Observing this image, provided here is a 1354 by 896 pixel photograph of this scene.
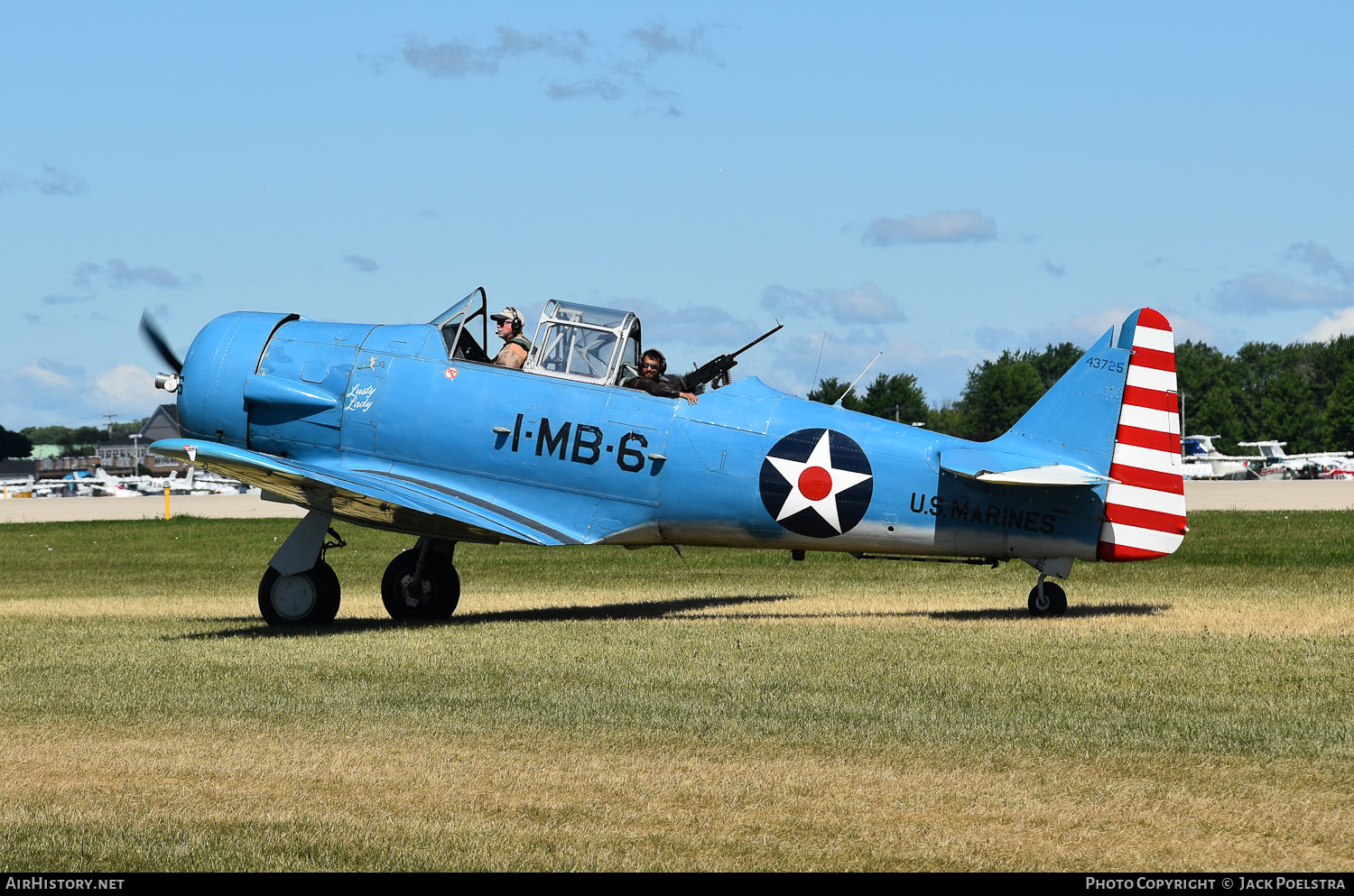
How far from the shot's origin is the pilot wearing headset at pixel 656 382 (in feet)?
40.2

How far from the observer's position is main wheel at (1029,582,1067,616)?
1220 cm

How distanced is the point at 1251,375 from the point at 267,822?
439 ft

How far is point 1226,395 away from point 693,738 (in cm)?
11530

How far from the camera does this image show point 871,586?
16.4 metres

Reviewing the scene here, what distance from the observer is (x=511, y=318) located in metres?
13.2

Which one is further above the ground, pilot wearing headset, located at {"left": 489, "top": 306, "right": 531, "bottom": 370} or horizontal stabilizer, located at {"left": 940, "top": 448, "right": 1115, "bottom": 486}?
pilot wearing headset, located at {"left": 489, "top": 306, "right": 531, "bottom": 370}

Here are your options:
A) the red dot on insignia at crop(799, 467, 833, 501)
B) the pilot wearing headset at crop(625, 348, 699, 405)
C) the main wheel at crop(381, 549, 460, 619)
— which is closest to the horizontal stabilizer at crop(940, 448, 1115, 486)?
the red dot on insignia at crop(799, 467, 833, 501)

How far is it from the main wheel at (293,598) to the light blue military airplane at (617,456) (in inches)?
0.6

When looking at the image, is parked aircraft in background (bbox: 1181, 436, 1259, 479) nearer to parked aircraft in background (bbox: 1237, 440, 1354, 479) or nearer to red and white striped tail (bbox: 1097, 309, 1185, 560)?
parked aircraft in background (bbox: 1237, 440, 1354, 479)

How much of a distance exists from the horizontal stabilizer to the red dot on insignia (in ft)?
3.17

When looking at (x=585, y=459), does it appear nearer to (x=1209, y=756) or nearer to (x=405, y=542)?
(x=1209, y=756)

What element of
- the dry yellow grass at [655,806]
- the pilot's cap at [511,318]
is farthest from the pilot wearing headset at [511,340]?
the dry yellow grass at [655,806]

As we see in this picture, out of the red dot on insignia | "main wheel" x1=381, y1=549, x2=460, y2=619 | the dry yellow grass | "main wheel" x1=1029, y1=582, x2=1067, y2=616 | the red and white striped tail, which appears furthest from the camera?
"main wheel" x1=381, y1=549, x2=460, y2=619
